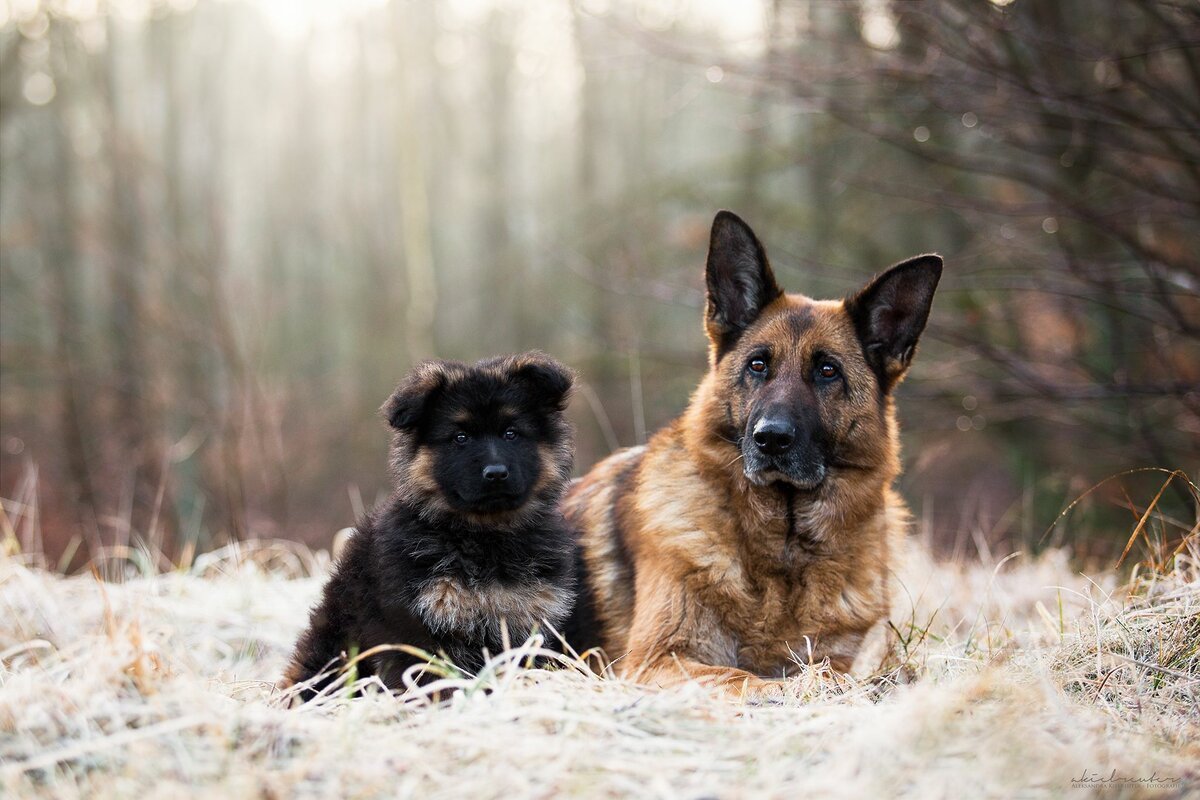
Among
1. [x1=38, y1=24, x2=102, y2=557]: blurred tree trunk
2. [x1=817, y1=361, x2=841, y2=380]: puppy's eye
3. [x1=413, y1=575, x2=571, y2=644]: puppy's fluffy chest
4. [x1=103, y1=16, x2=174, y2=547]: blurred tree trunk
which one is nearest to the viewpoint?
[x1=413, y1=575, x2=571, y2=644]: puppy's fluffy chest

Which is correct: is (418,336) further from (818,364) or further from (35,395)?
(818,364)

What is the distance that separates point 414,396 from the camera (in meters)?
4.17

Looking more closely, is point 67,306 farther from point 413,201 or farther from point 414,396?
point 414,396

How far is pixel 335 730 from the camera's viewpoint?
275 centimetres

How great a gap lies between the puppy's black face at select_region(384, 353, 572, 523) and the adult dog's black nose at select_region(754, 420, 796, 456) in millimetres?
896

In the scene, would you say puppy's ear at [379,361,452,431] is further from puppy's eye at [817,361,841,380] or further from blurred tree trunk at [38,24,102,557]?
blurred tree trunk at [38,24,102,557]

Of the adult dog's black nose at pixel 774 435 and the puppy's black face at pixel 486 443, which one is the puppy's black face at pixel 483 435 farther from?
the adult dog's black nose at pixel 774 435

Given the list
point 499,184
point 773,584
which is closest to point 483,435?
point 773,584

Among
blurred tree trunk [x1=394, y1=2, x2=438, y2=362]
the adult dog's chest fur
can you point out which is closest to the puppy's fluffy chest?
the adult dog's chest fur

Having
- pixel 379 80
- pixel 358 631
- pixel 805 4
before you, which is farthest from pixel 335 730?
pixel 379 80

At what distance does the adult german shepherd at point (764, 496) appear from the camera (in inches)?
169

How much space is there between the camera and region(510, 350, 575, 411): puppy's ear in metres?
4.38

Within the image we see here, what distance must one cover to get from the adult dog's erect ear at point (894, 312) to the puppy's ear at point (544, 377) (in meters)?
1.43

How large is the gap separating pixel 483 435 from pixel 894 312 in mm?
2060
